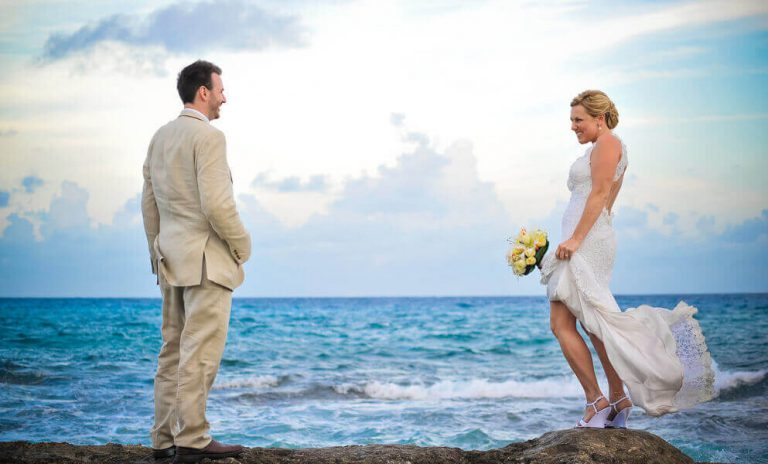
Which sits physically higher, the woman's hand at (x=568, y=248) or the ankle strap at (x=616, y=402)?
the woman's hand at (x=568, y=248)

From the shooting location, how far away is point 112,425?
9586 millimetres

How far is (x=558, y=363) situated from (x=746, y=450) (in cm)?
913

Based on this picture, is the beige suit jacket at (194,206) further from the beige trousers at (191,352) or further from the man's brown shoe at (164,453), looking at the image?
the man's brown shoe at (164,453)

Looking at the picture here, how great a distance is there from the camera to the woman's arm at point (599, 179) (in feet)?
15.1

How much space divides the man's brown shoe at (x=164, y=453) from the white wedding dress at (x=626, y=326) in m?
2.53

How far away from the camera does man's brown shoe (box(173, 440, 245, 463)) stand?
Answer: 13.0 feet

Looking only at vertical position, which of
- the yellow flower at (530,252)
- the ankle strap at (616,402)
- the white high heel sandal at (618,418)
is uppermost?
the yellow flower at (530,252)

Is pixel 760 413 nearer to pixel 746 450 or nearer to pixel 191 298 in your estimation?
pixel 746 450

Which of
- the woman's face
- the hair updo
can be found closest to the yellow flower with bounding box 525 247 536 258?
the woman's face

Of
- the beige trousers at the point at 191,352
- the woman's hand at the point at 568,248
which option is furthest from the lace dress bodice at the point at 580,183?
the beige trousers at the point at 191,352

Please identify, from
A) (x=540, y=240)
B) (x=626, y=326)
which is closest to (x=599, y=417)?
(x=626, y=326)

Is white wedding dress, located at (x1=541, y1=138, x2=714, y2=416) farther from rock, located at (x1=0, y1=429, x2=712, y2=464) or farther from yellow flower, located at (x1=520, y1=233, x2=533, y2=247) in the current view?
rock, located at (x1=0, y1=429, x2=712, y2=464)

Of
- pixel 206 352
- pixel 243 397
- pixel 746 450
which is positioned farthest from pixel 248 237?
pixel 243 397

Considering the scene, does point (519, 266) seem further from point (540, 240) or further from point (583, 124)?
point (583, 124)
